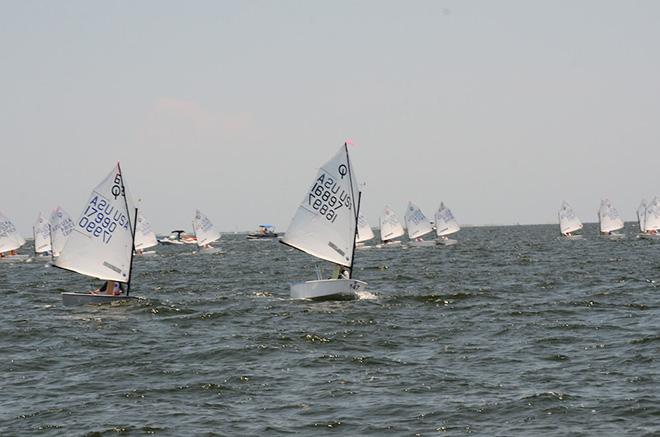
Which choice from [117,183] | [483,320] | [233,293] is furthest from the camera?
[233,293]

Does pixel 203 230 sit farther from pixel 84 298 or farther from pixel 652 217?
pixel 84 298

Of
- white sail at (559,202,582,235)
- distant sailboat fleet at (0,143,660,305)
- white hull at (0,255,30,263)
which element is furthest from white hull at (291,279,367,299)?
white sail at (559,202,582,235)

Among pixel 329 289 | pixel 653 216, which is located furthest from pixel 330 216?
pixel 653 216

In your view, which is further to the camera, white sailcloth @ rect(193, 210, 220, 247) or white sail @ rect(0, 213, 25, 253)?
white sailcloth @ rect(193, 210, 220, 247)

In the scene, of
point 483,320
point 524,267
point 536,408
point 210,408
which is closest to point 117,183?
point 483,320

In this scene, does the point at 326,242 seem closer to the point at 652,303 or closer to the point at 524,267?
the point at 652,303

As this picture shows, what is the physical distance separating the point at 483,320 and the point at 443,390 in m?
12.6

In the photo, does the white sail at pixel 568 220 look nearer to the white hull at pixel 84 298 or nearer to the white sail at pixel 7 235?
the white sail at pixel 7 235

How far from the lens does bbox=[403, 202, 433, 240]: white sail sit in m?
115

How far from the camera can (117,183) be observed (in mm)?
40938

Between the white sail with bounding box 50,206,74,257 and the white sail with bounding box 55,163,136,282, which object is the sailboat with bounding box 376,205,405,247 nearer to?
the white sail with bounding box 50,206,74,257

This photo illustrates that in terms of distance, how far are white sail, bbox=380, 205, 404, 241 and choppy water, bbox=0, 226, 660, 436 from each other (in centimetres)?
7107

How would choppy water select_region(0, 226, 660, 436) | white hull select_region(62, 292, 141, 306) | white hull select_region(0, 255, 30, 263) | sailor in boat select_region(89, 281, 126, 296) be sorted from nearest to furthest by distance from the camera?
choppy water select_region(0, 226, 660, 436) < white hull select_region(62, 292, 141, 306) < sailor in boat select_region(89, 281, 126, 296) < white hull select_region(0, 255, 30, 263)

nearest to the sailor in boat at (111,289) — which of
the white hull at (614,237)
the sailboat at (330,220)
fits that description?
the sailboat at (330,220)
